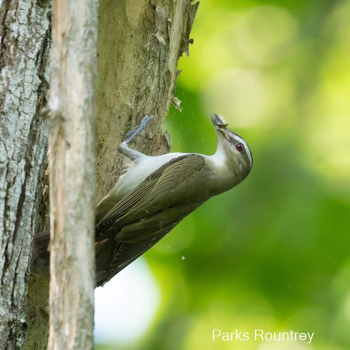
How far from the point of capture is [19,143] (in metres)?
2.86

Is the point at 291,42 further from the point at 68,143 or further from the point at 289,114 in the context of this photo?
the point at 68,143

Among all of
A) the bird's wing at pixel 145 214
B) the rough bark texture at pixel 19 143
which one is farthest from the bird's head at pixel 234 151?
the rough bark texture at pixel 19 143

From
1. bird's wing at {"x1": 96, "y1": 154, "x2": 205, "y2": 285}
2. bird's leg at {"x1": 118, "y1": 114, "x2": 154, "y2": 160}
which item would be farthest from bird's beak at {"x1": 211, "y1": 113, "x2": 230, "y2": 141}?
bird's leg at {"x1": 118, "y1": 114, "x2": 154, "y2": 160}

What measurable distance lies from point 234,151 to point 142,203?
1209 millimetres

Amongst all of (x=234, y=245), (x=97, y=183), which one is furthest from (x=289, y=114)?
(x=97, y=183)

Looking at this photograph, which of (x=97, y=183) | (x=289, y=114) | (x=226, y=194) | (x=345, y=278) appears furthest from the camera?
(x=289, y=114)

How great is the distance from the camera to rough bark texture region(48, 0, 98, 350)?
5.88 ft

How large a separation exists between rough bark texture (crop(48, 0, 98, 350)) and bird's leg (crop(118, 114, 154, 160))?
2219mm

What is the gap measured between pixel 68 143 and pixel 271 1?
5.42 meters

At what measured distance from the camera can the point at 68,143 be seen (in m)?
1.88

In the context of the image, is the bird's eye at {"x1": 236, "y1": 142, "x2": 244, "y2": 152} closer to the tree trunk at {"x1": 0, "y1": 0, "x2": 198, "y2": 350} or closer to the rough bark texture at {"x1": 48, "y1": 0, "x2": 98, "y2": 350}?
the tree trunk at {"x1": 0, "y1": 0, "x2": 198, "y2": 350}

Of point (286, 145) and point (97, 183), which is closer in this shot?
point (97, 183)

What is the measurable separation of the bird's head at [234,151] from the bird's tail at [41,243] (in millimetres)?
2022

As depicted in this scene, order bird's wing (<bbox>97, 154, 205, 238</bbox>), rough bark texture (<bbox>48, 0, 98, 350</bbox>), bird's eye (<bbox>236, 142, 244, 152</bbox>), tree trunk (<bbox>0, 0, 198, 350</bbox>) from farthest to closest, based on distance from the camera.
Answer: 1. bird's eye (<bbox>236, 142, 244, 152</bbox>)
2. tree trunk (<bbox>0, 0, 198, 350</bbox>)
3. bird's wing (<bbox>97, 154, 205, 238</bbox>)
4. rough bark texture (<bbox>48, 0, 98, 350</bbox>)
